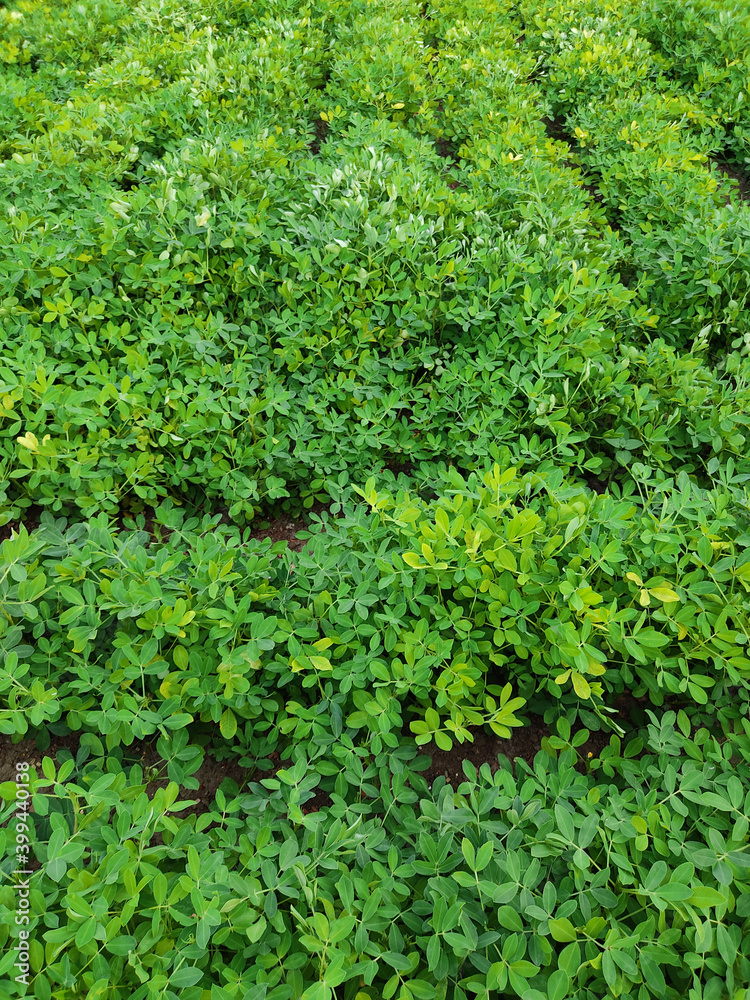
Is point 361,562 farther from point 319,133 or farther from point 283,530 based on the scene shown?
point 319,133

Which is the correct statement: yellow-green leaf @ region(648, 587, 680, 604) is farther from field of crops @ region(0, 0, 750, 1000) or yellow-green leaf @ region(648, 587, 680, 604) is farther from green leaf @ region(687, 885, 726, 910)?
green leaf @ region(687, 885, 726, 910)

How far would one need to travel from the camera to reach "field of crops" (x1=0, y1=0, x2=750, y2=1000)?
154cm

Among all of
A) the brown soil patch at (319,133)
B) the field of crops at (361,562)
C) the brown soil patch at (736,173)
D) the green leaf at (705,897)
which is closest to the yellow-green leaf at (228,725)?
Answer: the field of crops at (361,562)

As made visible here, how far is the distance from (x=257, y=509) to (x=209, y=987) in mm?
1848

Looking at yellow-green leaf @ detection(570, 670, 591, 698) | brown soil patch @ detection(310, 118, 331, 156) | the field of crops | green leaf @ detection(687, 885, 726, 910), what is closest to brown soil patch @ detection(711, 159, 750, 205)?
the field of crops

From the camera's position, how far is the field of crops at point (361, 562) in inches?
60.5

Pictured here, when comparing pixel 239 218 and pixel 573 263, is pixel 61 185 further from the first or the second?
pixel 573 263

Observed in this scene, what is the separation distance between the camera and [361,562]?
7.54 ft

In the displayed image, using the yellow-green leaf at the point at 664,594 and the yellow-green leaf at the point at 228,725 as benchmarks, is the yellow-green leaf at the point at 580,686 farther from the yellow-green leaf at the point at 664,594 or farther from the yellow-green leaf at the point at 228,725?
the yellow-green leaf at the point at 228,725

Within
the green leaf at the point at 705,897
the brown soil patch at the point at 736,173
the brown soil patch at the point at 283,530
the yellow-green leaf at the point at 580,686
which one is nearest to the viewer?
the green leaf at the point at 705,897

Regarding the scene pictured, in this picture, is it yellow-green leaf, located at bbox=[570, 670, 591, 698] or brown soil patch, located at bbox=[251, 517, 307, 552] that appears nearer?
yellow-green leaf, located at bbox=[570, 670, 591, 698]

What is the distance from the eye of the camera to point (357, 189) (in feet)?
11.2

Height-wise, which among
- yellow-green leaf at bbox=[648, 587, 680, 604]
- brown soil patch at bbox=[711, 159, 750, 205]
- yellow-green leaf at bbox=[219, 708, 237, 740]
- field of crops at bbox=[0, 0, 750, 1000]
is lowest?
yellow-green leaf at bbox=[219, 708, 237, 740]

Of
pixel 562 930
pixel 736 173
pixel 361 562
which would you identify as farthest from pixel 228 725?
pixel 736 173
